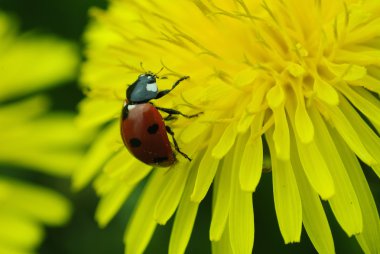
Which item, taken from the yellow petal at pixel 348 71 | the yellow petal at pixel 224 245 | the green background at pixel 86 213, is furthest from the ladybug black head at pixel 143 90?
the green background at pixel 86 213

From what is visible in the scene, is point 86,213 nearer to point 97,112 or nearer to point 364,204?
point 97,112

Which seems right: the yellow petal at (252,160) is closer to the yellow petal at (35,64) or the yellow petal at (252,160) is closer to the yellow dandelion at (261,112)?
the yellow dandelion at (261,112)

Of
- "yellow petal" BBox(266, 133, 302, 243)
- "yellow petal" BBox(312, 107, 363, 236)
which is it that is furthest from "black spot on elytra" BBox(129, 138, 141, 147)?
"yellow petal" BBox(312, 107, 363, 236)

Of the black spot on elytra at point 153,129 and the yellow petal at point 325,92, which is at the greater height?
the yellow petal at point 325,92

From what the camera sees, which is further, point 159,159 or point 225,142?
point 159,159

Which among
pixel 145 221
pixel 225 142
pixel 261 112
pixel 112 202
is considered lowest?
pixel 112 202

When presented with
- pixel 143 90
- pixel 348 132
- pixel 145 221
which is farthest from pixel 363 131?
pixel 145 221
